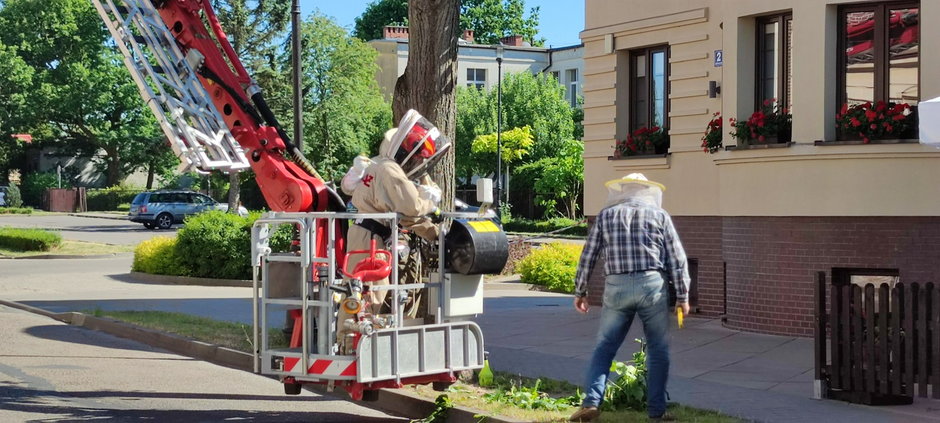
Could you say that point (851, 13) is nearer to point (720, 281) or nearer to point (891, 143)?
point (891, 143)

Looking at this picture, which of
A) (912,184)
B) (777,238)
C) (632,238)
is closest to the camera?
(632,238)

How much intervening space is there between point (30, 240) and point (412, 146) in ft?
82.2

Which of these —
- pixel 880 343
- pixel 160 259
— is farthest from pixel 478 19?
pixel 880 343

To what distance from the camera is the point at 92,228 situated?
48.1 m

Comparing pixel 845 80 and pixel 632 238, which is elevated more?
pixel 845 80

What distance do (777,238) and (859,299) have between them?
4.42 m

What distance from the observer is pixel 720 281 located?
15250 millimetres

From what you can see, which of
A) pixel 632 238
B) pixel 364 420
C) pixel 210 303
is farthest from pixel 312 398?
pixel 210 303

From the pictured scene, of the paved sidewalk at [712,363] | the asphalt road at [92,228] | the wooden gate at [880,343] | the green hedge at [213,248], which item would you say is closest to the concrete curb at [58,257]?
the asphalt road at [92,228]

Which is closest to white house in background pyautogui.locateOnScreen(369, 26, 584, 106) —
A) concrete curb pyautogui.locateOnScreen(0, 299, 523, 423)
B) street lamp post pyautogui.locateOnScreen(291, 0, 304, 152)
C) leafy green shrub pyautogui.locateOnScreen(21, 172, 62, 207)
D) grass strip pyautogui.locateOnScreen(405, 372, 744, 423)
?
leafy green shrub pyautogui.locateOnScreen(21, 172, 62, 207)

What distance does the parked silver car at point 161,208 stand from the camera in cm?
4775

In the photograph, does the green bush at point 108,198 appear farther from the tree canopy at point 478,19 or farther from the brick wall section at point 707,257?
the brick wall section at point 707,257

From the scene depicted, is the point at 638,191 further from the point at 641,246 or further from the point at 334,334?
the point at 334,334

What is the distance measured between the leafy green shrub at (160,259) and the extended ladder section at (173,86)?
13.4 m
